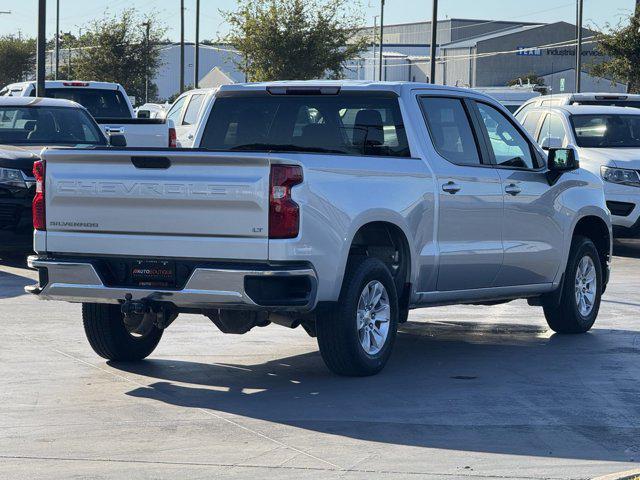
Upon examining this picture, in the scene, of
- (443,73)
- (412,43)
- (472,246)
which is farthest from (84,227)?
(412,43)

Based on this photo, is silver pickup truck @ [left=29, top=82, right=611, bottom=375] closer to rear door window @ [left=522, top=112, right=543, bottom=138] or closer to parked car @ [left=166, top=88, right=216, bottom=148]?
rear door window @ [left=522, top=112, right=543, bottom=138]

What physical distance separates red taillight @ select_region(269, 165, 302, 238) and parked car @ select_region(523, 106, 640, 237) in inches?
391

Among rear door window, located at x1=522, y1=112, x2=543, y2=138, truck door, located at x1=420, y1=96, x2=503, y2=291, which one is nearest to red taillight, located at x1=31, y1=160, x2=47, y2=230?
truck door, located at x1=420, y1=96, x2=503, y2=291

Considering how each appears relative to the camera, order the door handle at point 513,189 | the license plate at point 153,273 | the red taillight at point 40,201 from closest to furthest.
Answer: the license plate at point 153,273 → the red taillight at point 40,201 → the door handle at point 513,189

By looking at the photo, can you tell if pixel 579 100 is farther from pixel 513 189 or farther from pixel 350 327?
pixel 350 327

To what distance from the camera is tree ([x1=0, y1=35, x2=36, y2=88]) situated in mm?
91125

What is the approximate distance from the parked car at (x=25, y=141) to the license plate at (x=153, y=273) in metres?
7.66

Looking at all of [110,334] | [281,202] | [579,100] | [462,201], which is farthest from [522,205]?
[579,100]

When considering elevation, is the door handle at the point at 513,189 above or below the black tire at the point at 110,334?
above

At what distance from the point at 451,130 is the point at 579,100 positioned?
1221 cm

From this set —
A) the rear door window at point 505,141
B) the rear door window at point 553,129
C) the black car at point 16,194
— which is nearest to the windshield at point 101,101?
the rear door window at point 553,129

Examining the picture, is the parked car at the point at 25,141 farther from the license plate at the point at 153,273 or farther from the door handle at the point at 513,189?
the license plate at the point at 153,273

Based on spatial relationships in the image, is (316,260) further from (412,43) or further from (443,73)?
(412,43)

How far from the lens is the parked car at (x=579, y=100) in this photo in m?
21.4
